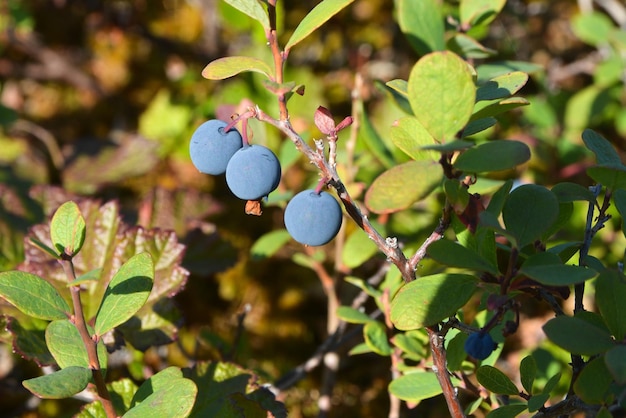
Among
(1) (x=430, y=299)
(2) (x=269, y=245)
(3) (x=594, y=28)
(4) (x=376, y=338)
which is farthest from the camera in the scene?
(3) (x=594, y=28)

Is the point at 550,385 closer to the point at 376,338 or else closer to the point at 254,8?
the point at 376,338

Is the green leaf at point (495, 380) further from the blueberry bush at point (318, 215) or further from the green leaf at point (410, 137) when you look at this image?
the green leaf at point (410, 137)

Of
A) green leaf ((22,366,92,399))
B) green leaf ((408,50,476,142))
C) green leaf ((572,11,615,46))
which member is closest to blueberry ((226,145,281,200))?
green leaf ((408,50,476,142))

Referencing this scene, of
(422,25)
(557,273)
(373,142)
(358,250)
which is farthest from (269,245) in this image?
(557,273)

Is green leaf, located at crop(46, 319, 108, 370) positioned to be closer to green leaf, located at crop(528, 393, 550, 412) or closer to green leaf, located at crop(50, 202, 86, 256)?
green leaf, located at crop(50, 202, 86, 256)

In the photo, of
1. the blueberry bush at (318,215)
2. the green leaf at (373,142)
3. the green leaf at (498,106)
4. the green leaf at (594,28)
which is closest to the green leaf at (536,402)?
the blueberry bush at (318,215)

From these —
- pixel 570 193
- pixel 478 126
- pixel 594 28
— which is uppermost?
pixel 478 126
